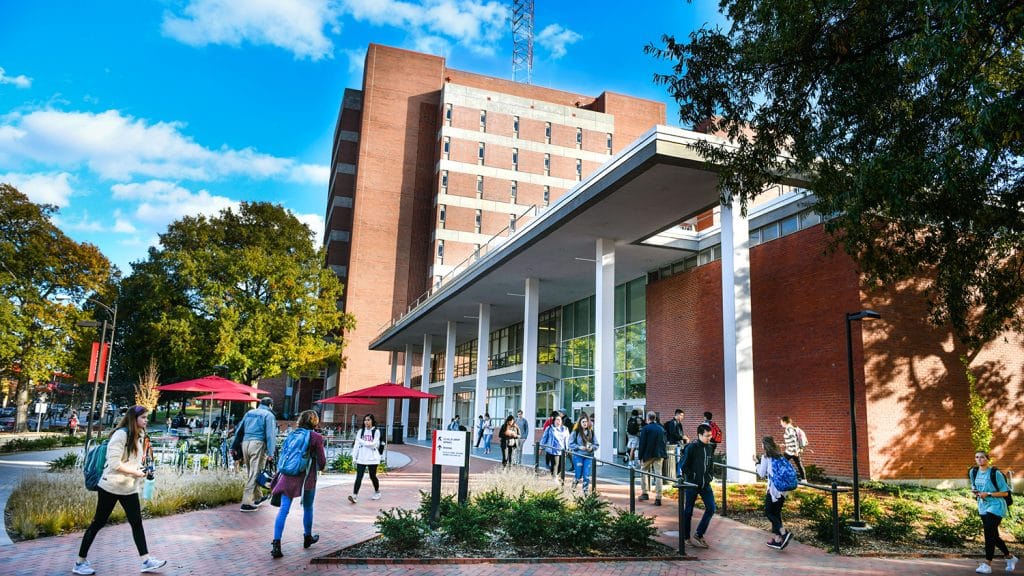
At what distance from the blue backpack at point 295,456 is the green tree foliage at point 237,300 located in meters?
26.7

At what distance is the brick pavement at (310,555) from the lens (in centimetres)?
714

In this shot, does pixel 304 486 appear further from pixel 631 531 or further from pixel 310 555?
pixel 631 531

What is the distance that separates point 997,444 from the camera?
57.9 ft

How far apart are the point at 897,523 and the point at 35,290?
131ft

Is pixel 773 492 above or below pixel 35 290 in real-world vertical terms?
below

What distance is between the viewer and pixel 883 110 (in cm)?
1023

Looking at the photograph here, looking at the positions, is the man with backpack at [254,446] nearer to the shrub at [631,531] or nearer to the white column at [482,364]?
the shrub at [631,531]

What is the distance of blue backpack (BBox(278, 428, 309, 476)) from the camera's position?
770 cm

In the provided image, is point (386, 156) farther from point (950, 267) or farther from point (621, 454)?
point (950, 267)

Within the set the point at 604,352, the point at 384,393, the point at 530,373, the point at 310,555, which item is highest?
the point at 604,352

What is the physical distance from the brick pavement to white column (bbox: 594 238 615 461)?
26.3 feet

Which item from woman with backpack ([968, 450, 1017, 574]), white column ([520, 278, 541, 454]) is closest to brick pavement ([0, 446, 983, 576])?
woman with backpack ([968, 450, 1017, 574])

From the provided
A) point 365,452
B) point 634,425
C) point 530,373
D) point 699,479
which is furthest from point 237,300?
point 699,479

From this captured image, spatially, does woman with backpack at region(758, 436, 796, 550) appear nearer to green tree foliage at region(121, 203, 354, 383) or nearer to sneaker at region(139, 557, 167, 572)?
sneaker at region(139, 557, 167, 572)
